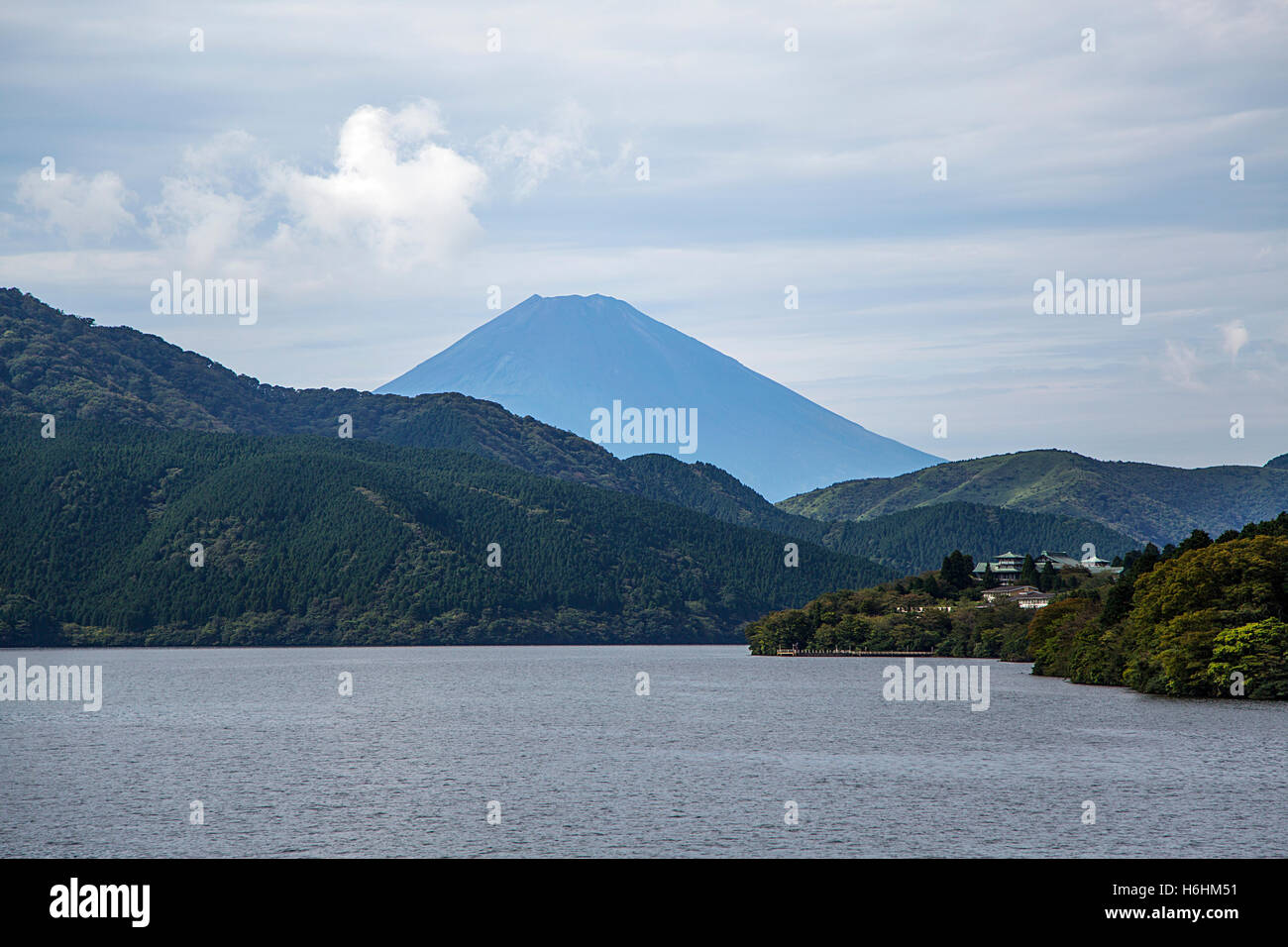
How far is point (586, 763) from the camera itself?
89.8 metres

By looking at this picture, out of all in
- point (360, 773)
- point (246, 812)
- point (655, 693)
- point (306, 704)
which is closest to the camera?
point (246, 812)

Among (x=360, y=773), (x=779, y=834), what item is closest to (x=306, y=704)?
(x=360, y=773)

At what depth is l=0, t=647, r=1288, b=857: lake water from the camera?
2335 inches

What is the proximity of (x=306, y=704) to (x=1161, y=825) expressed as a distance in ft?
357

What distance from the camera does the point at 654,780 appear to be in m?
80.4

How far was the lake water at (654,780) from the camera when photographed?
59312mm
